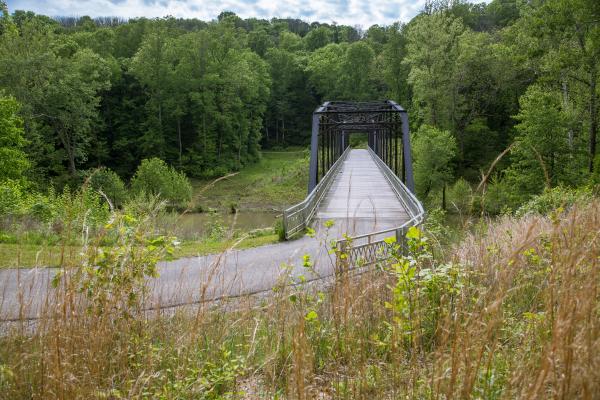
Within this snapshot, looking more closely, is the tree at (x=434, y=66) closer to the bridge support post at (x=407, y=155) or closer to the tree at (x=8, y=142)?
the bridge support post at (x=407, y=155)

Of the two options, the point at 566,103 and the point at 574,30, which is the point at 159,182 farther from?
the point at 574,30

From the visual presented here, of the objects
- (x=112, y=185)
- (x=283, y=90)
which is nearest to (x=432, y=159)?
(x=112, y=185)

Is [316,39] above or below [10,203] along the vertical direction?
above

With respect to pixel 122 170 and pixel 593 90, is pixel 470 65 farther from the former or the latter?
pixel 122 170

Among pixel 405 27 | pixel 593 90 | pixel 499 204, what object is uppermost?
pixel 405 27

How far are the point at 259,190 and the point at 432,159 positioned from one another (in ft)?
53.9

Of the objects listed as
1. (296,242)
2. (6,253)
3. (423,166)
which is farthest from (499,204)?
(6,253)

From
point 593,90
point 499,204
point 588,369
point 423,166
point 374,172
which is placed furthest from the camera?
point 423,166

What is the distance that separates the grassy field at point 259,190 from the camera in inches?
1704

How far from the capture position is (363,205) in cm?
1588

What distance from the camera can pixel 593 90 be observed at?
971 inches

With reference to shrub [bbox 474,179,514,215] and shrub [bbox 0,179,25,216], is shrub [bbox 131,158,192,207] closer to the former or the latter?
shrub [bbox 474,179,514,215]

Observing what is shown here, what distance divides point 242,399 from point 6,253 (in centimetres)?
832

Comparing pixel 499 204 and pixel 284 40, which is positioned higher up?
pixel 284 40
